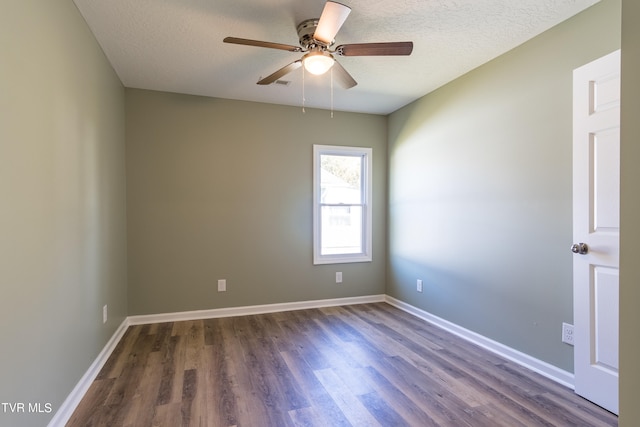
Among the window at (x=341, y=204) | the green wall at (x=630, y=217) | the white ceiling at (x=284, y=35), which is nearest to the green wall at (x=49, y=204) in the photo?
the white ceiling at (x=284, y=35)

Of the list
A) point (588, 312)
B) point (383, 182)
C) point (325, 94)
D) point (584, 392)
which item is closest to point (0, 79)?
point (325, 94)

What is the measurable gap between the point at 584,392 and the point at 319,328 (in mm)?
2161

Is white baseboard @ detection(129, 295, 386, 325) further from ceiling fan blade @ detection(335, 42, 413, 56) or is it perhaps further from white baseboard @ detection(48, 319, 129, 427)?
ceiling fan blade @ detection(335, 42, 413, 56)

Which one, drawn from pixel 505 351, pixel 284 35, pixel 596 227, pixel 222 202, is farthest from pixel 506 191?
pixel 222 202

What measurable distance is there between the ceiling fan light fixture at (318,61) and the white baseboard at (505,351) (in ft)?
8.78

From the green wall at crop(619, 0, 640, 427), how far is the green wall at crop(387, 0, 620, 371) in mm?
1693

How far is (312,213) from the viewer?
4.17 meters

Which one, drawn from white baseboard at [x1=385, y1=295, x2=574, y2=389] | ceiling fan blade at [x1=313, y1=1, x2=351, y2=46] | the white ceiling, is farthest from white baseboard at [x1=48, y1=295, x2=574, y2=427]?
ceiling fan blade at [x1=313, y1=1, x2=351, y2=46]

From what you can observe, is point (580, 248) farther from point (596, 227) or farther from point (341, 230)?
point (341, 230)

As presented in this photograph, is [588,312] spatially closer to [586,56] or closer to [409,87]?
[586,56]

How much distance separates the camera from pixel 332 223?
4.34m

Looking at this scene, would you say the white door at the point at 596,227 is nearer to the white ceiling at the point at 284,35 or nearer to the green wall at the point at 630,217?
the white ceiling at the point at 284,35

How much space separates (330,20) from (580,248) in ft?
7.11

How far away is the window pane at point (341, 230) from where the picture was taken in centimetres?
429
